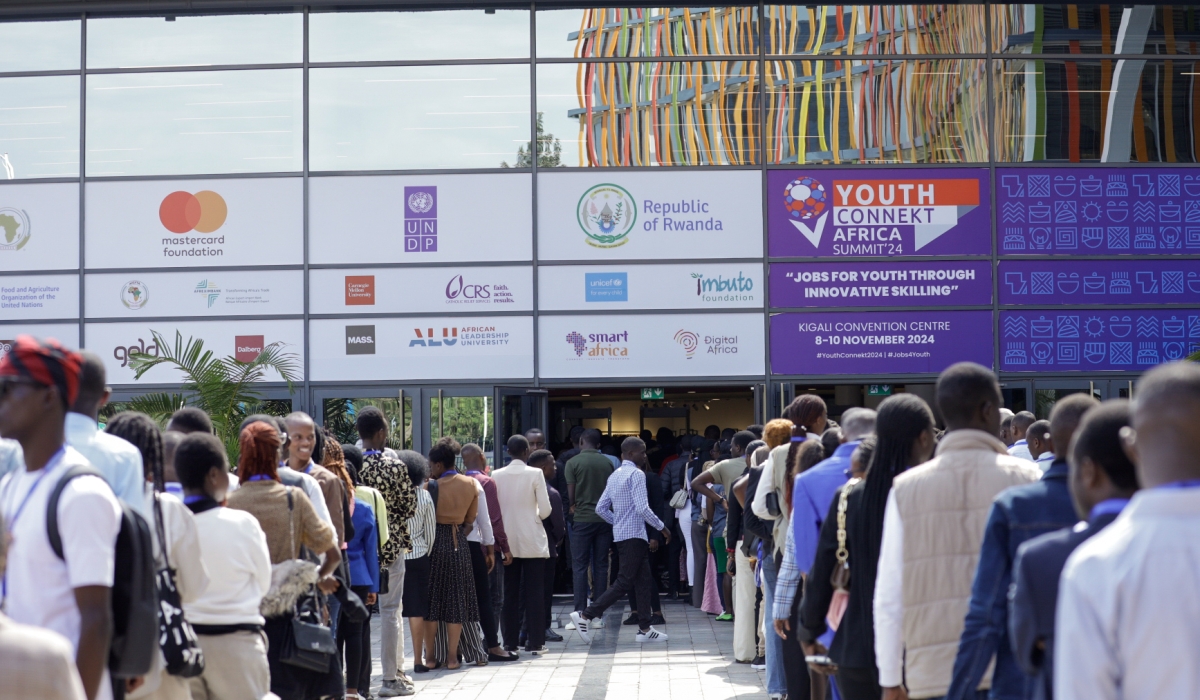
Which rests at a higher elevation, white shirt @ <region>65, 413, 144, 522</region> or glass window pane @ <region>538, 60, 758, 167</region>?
glass window pane @ <region>538, 60, 758, 167</region>

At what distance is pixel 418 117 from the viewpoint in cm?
1534

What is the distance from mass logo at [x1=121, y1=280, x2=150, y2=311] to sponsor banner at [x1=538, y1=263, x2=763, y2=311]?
483 cm

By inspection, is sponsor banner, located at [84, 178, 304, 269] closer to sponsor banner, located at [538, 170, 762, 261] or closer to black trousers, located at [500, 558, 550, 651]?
sponsor banner, located at [538, 170, 762, 261]

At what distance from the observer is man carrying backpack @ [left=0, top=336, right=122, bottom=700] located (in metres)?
3.04

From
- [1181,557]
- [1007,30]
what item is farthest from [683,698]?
[1007,30]

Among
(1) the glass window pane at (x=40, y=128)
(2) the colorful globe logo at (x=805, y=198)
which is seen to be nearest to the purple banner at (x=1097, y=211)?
(2) the colorful globe logo at (x=805, y=198)

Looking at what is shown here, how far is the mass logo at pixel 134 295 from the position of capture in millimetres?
15125

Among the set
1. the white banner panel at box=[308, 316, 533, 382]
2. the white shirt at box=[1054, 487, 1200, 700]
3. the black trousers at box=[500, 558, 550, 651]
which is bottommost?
the black trousers at box=[500, 558, 550, 651]

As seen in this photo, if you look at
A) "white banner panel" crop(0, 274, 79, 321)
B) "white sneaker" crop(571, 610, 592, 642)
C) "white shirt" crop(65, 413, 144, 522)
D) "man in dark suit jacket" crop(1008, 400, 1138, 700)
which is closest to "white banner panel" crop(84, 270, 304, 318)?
"white banner panel" crop(0, 274, 79, 321)

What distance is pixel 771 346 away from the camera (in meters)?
15.0

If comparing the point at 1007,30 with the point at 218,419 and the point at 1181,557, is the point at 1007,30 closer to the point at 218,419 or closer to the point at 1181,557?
the point at 218,419

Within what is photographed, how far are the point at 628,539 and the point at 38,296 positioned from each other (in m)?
8.47

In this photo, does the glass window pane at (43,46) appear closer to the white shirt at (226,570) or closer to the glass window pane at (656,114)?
the glass window pane at (656,114)

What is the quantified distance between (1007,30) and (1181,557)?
14437 mm
